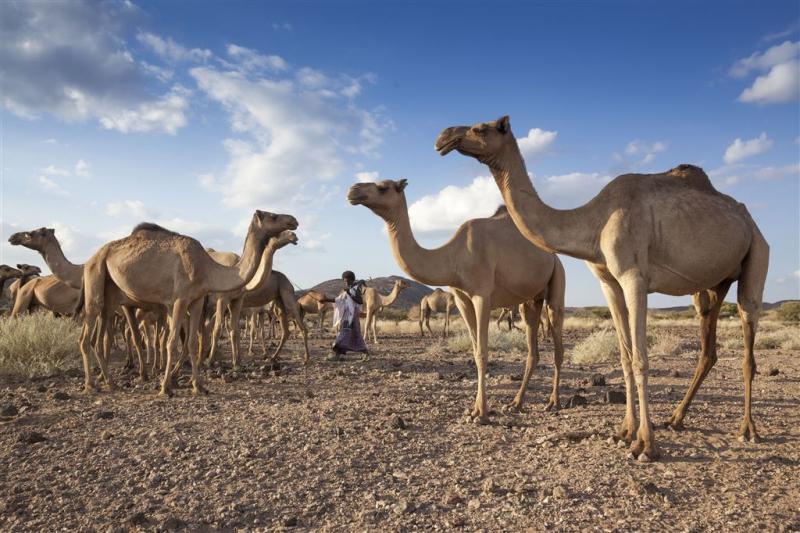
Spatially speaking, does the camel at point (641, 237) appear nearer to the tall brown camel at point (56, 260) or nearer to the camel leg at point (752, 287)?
the camel leg at point (752, 287)

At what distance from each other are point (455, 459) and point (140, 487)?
269cm

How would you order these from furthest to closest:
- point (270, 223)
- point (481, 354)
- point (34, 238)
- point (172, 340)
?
point (34, 238) < point (270, 223) < point (172, 340) < point (481, 354)

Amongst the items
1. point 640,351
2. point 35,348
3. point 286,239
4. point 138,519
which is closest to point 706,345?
point 640,351

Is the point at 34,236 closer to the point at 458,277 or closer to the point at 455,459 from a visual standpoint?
the point at 458,277

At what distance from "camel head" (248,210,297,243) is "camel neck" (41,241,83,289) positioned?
18.8ft

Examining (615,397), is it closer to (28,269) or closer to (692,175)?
(692,175)

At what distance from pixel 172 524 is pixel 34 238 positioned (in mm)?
11017

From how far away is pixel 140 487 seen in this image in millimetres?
4523

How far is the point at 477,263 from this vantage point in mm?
7125

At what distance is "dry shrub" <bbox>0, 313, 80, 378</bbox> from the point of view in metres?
11.7

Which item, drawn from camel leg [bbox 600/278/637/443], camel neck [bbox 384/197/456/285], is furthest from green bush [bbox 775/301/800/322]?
camel neck [bbox 384/197/456/285]

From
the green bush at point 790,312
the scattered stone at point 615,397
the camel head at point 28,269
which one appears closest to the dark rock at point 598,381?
the scattered stone at point 615,397

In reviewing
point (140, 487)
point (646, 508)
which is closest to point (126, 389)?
point (140, 487)

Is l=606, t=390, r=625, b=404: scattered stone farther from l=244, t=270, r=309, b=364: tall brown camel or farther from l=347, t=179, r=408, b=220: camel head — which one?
l=244, t=270, r=309, b=364: tall brown camel
